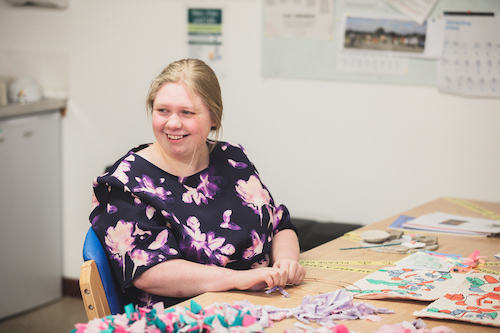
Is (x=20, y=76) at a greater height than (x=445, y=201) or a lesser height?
greater

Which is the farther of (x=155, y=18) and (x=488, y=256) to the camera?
(x=155, y=18)

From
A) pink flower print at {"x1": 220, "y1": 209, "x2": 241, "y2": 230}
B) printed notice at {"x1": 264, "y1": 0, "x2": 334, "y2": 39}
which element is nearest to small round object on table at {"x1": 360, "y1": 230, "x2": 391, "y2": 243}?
pink flower print at {"x1": 220, "y1": 209, "x2": 241, "y2": 230}

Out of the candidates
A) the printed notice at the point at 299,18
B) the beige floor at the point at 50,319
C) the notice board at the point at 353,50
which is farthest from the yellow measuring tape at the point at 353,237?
the beige floor at the point at 50,319

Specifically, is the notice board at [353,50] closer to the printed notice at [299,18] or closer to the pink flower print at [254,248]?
the printed notice at [299,18]

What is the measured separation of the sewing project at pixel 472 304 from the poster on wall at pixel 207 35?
1.88 m

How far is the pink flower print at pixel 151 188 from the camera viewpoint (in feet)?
4.48

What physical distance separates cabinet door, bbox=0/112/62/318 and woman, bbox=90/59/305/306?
1.69 metres

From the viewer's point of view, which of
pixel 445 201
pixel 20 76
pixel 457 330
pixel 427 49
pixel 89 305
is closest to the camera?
pixel 457 330

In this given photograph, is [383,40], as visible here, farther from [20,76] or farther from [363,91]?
[20,76]

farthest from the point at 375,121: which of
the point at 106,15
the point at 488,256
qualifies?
the point at 106,15

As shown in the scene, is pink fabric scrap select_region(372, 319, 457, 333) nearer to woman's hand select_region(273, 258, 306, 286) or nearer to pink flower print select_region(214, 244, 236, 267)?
woman's hand select_region(273, 258, 306, 286)

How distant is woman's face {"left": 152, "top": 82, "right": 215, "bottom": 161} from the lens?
1.42m

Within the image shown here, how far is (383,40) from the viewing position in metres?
2.62

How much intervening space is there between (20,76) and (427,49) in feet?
7.47
